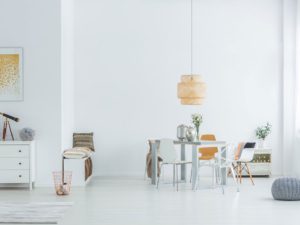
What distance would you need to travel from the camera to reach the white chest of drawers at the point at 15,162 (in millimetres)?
9461

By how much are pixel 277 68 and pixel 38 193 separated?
520 cm

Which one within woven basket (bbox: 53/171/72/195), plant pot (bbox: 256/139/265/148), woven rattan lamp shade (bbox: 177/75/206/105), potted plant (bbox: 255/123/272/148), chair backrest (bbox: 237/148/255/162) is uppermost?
woven rattan lamp shade (bbox: 177/75/206/105)

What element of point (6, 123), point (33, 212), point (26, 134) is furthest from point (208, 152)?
point (33, 212)

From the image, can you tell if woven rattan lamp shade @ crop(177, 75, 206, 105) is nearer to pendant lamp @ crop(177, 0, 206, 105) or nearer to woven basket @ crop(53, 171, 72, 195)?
pendant lamp @ crop(177, 0, 206, 105)

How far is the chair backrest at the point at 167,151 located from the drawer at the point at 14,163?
2.07 m

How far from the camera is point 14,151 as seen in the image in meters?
9.46

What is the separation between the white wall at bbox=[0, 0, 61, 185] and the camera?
387 inches

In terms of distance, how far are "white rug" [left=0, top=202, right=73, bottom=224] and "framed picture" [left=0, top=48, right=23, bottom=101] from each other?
235 centimetres

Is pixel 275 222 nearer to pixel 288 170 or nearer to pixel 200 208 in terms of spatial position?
pixel 200 208

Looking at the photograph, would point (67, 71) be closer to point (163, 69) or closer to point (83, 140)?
point (83, 140)

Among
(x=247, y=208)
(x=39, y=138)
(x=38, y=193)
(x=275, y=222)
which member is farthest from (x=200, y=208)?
(x=39, y=138)

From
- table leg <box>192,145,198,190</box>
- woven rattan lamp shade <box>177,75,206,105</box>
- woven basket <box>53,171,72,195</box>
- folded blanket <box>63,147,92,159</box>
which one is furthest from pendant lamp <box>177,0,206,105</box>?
woven basket <box>53,171,72,195</box>

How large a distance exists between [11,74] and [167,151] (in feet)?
8.97

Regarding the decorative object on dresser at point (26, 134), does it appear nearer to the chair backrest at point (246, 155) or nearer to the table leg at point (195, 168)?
the table leg at point (195, 168)
